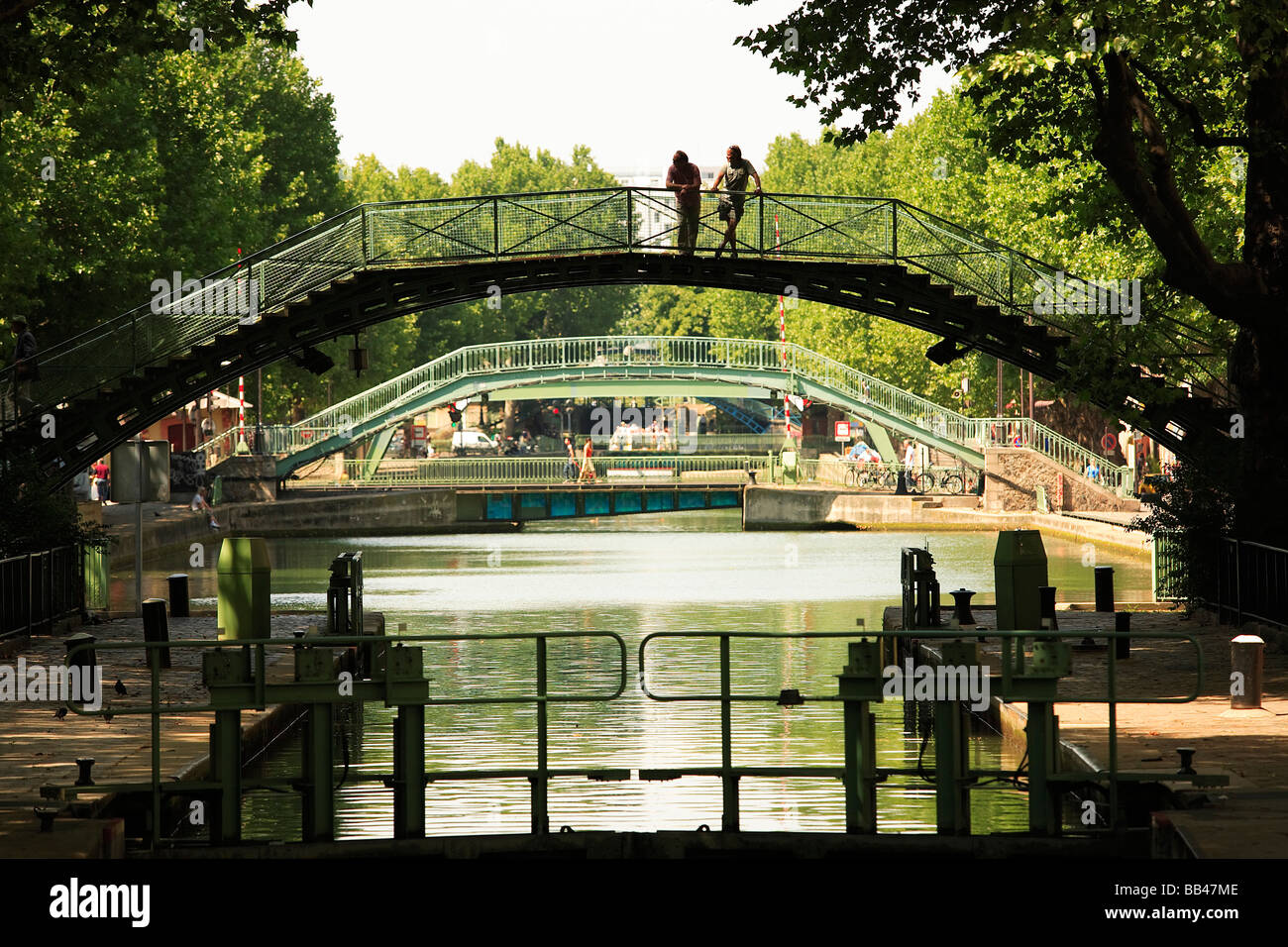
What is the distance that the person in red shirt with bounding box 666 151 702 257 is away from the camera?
1041 inches

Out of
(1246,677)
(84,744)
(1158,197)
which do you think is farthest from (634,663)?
(84,744)

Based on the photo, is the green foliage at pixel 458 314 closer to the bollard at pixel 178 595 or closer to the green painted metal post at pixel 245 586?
the bollard at pixel 178 595

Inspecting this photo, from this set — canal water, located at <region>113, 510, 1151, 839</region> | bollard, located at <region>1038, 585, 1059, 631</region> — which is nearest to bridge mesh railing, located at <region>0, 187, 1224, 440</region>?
canal water, located at <region>113, 510, 1151, 839</region>

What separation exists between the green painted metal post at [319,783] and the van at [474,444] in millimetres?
72149

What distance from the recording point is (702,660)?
20.3 m

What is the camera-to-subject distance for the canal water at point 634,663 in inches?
492

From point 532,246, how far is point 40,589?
966 cm

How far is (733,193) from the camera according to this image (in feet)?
85.8

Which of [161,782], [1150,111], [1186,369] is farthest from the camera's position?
[1186,369]

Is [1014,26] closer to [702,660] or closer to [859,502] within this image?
[702,660]

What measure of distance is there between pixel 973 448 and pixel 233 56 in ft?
78.9
